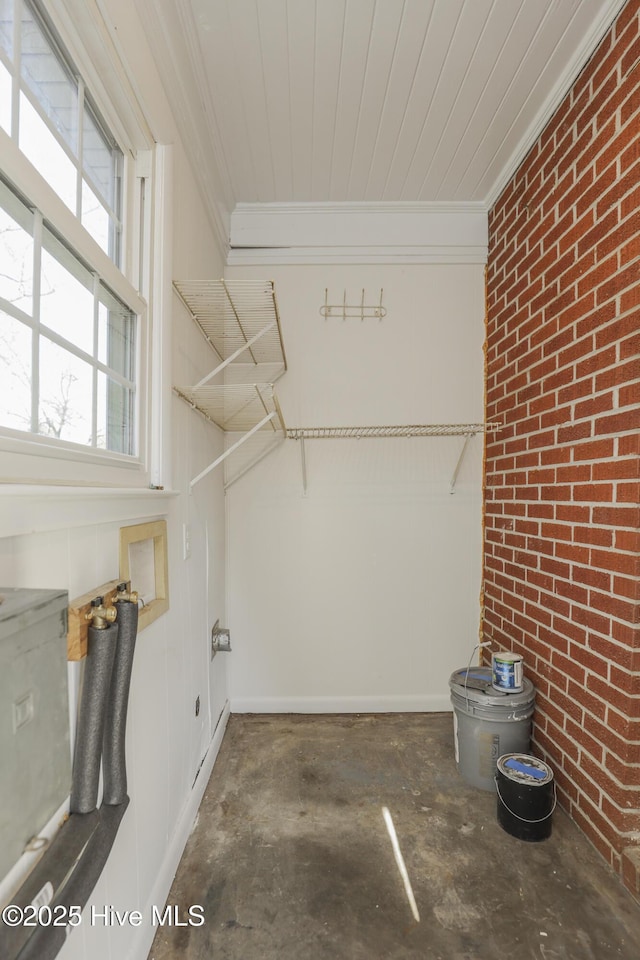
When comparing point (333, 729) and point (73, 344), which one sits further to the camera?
point (333, 729)

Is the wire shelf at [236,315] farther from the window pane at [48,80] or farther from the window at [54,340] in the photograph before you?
the window pane at [48,80]

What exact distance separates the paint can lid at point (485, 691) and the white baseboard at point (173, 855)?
1.10 metres

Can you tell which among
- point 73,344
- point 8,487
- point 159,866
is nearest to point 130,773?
point 159,866

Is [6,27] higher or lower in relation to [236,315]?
higher

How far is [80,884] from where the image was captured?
2.38 ft

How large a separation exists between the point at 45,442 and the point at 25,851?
648mm

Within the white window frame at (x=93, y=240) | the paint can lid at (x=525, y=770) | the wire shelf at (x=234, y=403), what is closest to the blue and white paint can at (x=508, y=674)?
the paint can lid at (x=525, y=770)

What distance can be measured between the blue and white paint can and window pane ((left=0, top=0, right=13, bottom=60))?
89.3 inches

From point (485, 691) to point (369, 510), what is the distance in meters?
1.05

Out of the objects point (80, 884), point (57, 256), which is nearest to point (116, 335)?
point (57, 256)

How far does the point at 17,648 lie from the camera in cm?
60

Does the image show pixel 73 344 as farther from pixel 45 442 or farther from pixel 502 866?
pixel 502 866

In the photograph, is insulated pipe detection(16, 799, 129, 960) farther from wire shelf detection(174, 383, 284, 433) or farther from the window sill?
wire shelf detection(174, 383, 284, 433)

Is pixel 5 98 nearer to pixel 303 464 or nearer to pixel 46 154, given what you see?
pixel 46 154
